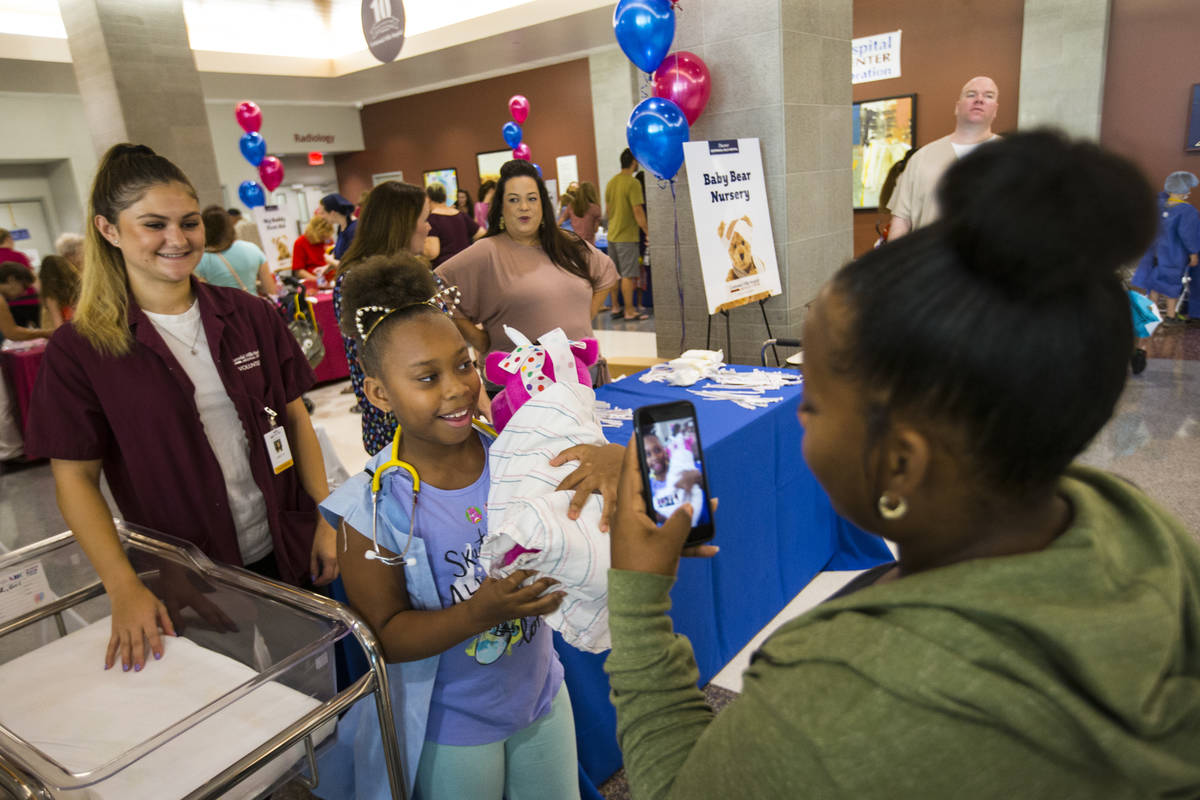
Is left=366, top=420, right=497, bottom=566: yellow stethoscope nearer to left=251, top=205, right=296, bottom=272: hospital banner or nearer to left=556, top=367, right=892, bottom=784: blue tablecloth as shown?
left=556, top=367, right=892, bottom=784: blue tablecloth

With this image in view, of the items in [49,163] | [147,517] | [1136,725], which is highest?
[49,163]

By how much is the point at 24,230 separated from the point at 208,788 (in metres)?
14.3

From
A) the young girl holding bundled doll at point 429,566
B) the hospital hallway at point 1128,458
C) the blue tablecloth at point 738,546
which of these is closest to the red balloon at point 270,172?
the hospital hallway at point 1128,458

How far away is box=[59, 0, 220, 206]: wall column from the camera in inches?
240

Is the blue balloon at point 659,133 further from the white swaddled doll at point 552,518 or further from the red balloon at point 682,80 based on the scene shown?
the white swaddled doll at point 552,518

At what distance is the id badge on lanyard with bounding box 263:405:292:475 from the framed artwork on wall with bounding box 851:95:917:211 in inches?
320

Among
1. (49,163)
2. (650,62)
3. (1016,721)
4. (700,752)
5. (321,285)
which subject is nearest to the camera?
(1016,721)

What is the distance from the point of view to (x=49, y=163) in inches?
464

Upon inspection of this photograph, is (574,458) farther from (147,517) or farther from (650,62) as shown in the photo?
(650,62)

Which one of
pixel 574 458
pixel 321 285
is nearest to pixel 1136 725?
pixel 574 458

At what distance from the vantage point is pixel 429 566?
1.17m

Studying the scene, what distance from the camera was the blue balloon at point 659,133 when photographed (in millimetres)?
3680

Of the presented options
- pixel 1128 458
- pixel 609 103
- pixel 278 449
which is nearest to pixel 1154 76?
pixel 1128 458

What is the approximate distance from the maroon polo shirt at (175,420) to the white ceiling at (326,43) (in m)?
7.70
